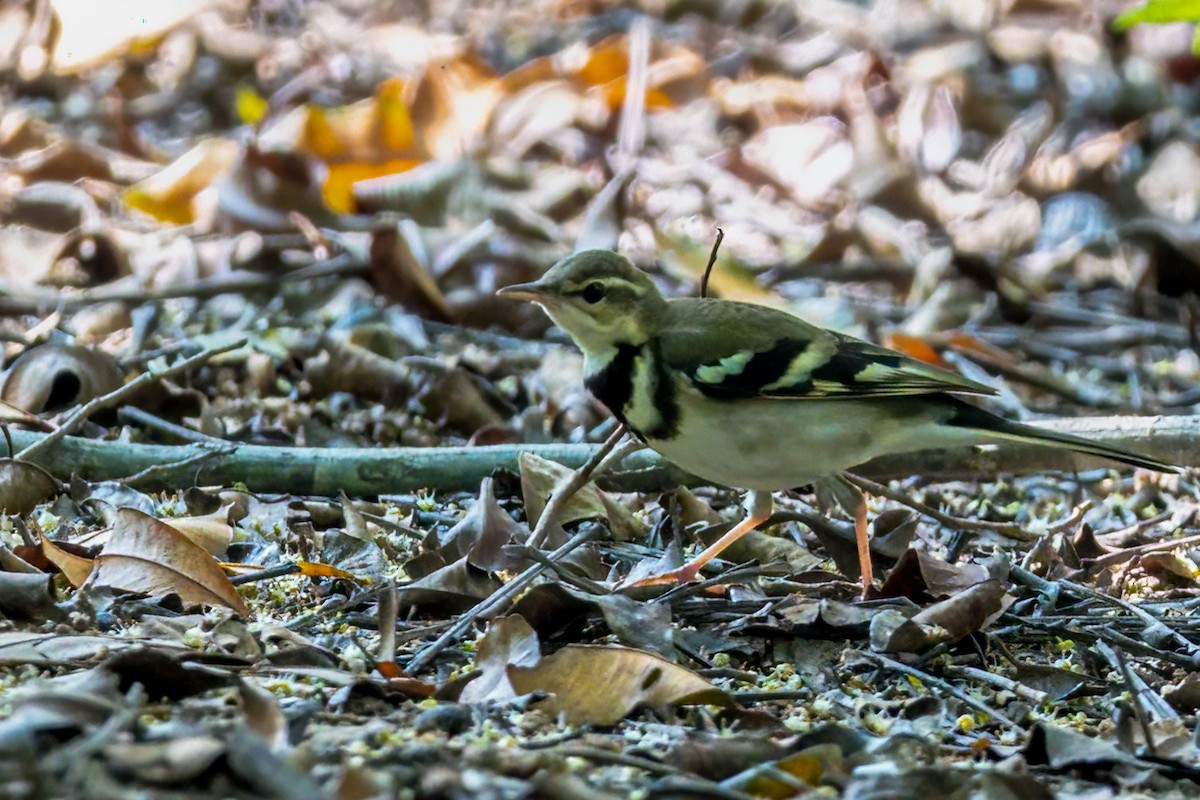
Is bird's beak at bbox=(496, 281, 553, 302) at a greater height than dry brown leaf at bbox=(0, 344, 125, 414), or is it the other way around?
bird's beak at bbox=(496, 281, 553, 302)

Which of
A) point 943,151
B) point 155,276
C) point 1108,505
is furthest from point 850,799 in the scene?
point 943,151

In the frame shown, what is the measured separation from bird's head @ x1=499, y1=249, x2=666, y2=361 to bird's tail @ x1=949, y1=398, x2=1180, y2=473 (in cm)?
106


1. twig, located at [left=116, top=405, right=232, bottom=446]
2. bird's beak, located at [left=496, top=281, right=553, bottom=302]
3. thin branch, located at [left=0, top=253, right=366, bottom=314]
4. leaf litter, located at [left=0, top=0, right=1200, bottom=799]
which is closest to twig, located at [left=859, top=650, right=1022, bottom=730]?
leaf litter, located at [left=0, top=0, right=1200, bottom=799]

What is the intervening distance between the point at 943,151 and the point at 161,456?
688cm

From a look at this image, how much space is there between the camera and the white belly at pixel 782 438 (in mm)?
4504

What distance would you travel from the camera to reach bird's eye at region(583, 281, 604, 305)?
476 centimetres

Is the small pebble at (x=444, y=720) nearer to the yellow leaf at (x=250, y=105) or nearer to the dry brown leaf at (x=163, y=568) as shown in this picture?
the dry brown leaf at (x=163, y=568)

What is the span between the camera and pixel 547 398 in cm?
625

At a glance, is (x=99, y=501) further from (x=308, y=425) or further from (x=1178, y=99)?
(x=1178, y=99)

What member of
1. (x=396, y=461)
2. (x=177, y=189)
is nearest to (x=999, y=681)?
(x=396, y=461)

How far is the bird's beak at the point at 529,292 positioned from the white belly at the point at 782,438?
0.61 meters

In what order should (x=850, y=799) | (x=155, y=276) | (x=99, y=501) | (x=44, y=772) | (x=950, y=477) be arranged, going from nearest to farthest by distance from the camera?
(x=44, y=772) < (x=850, y=799) < (x=99, y=501) < (x=950, y=477) < (x=155, y=276)

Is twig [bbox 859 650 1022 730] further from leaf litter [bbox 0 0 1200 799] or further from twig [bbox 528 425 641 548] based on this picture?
twig [bbox 528 425 641 548]

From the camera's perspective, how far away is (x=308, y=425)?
5832 millimetres
